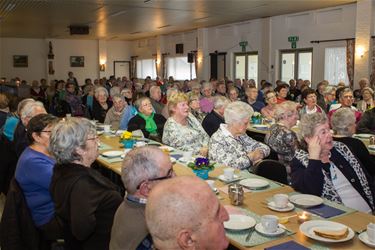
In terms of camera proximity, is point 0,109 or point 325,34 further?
point 325,34

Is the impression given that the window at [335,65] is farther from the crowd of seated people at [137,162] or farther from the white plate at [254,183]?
the white plate at [254,183]

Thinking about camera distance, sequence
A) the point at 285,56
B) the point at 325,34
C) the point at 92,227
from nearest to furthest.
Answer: the point at 92,227
the point at 325,34
the point at 285,56

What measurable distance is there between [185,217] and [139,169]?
2.97ft

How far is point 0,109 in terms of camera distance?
5453mm

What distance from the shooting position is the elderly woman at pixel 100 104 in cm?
770

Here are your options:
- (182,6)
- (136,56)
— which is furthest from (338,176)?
(136,56)

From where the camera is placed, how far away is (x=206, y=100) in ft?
27.0

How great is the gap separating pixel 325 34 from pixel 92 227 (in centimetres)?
1059

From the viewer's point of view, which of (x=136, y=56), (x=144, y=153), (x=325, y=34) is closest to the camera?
(x=144, y=153)

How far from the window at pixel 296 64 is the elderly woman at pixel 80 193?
1065cm

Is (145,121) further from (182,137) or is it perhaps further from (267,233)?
(267,233)

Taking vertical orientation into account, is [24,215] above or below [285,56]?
below

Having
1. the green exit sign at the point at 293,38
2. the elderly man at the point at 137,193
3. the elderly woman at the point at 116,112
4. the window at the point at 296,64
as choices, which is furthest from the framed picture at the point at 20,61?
the elderly man at the point at 137,193

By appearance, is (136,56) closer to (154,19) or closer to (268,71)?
(154,19)
